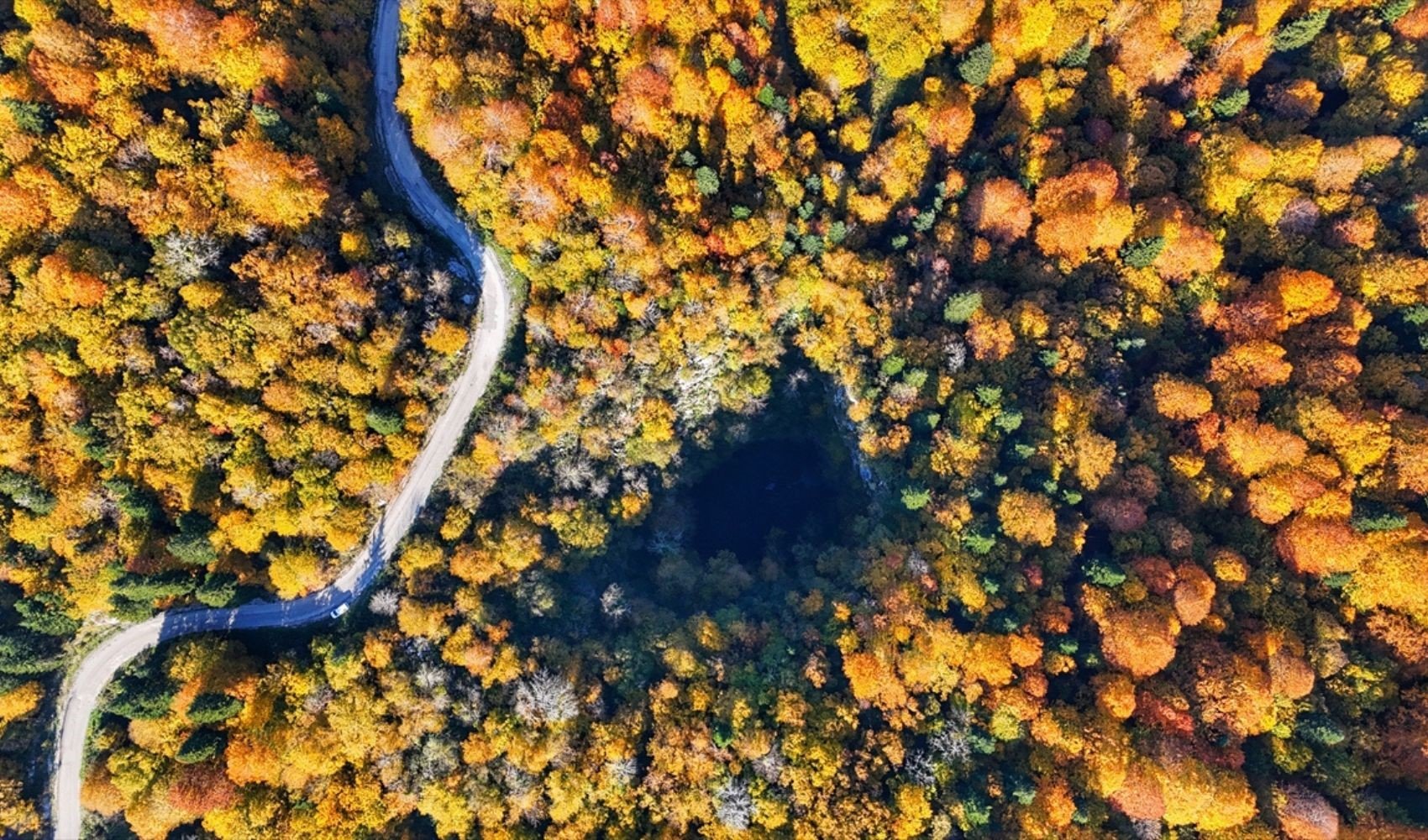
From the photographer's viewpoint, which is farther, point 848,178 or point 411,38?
point 848,178

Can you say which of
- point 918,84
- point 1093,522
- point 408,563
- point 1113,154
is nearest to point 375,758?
point 408,563

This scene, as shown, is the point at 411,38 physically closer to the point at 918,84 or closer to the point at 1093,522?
the point at 918,84

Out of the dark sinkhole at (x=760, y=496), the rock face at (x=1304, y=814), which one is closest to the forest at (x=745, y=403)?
the rock face at (x=1304, y=814)

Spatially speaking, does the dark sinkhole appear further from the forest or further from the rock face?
the rock face

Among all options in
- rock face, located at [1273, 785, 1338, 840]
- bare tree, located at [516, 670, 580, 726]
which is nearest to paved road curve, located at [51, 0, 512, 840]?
bare tree, located at [516, 670, 580, 726]

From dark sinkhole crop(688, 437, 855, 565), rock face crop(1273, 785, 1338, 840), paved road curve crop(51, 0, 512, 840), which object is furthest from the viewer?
dark sinkhole crop(688, 437, 855, 565)

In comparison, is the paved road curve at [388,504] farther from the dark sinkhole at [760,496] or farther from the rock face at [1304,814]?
the rock face at [1304,814]
